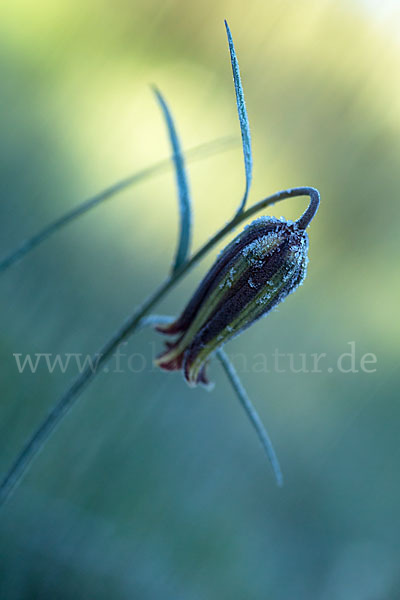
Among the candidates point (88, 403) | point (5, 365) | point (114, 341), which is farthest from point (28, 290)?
point (114, 341)

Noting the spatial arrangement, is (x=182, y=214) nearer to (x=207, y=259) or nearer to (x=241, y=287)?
(x=241, y=287)

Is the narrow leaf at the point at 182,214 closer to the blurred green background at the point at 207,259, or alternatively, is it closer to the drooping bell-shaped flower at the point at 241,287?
the drooping bell-shaped flower at the point at 241,287

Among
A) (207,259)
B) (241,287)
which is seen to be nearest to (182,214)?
(241,287)

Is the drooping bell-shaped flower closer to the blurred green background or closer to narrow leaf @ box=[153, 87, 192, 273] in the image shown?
narrow leaf @ box=[153, 87, 192, 273]

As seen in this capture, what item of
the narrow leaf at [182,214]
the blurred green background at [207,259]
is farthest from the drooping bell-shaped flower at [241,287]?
the blurred green background at [207,259]

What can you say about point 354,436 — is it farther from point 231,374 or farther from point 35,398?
point 231,374
